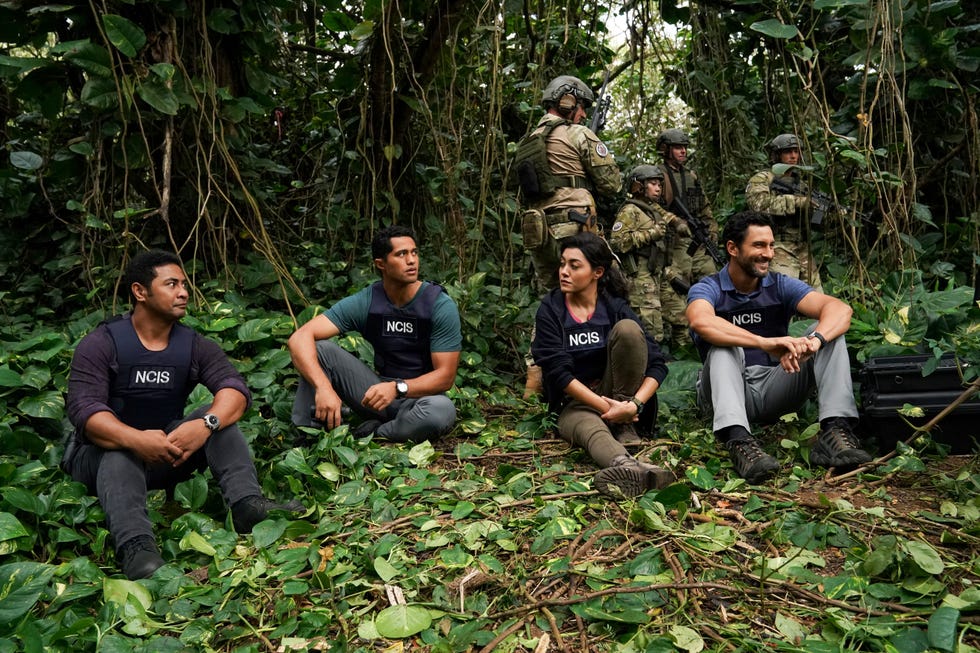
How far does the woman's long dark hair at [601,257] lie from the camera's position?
12.9ft

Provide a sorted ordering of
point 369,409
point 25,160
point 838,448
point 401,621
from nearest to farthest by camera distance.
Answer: point 401,621
point 838,448
point 369,409
point 25,160

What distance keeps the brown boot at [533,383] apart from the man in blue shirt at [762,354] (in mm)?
1147

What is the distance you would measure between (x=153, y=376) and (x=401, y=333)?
1213mm

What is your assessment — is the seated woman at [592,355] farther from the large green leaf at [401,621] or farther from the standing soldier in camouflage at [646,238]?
the standing soldier in camouflage at [646,238]

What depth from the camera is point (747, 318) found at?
3.86 metres

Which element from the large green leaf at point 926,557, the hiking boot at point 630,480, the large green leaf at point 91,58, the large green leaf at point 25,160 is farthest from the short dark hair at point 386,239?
the large green leaf at point 25,160

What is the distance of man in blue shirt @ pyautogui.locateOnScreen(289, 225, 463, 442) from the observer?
394 centimetres

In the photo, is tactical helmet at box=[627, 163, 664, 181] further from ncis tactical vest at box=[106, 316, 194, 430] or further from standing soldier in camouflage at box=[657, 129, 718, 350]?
ncis tactical vest at box=[106, 316, 194, 430]

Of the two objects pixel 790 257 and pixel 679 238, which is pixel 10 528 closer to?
pixel 679 238

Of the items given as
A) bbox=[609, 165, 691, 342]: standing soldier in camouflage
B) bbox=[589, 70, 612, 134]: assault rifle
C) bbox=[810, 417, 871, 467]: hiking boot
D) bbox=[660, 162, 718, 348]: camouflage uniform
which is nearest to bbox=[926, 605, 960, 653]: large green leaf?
bbox=[810, 417, 871, 467]: hiking boot

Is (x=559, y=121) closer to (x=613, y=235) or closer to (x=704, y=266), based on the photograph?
(x=613, y=235)

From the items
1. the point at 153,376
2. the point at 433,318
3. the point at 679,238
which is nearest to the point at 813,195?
the point at 679,238

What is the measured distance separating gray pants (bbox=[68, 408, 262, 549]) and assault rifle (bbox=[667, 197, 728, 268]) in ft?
12.9

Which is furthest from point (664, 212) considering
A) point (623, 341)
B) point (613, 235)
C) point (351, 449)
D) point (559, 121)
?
point (351, 449)
